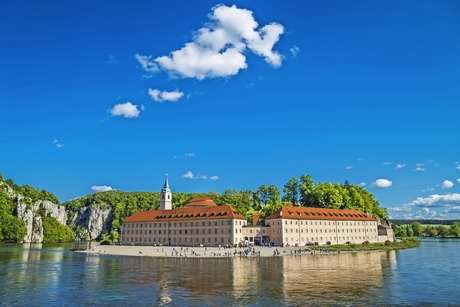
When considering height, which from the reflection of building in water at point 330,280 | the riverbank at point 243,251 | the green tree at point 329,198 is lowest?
the reflection of building in water at point 330,280

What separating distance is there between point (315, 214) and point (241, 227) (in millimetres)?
20441

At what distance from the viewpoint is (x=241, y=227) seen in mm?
93938

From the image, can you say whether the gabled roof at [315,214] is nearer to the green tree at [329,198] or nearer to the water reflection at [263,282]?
the green tree at [329,198]

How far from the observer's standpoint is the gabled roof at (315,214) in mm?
92375

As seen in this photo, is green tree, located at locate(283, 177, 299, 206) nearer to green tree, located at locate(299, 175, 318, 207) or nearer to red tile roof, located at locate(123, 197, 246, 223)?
green tree, located at locate(299, 175, 318, 207)

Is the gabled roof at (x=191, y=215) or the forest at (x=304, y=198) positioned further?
the forest at (x=304, y=198)

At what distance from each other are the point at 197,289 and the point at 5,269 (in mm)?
29167

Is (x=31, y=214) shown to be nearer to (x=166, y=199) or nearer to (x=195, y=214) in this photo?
(x=166, y=199)

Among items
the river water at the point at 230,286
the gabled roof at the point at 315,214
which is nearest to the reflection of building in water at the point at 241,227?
the gabled roof at the point at 315,214

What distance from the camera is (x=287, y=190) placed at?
421ft

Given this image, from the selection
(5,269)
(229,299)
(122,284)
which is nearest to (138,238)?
(5,269)

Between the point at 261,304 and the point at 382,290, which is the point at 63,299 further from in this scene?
the point at 382,290

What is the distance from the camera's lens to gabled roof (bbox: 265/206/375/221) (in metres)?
92.4

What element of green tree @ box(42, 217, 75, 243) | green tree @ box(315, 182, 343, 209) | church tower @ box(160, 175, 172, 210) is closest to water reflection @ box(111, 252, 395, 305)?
green tree @ box(315, 182, 343, 209)
